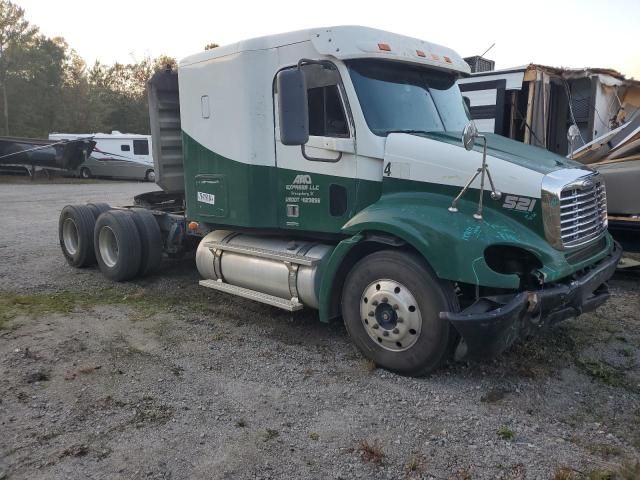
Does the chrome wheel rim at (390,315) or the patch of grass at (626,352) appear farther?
the patch of grass at (626,352)

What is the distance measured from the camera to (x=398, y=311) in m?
4.38

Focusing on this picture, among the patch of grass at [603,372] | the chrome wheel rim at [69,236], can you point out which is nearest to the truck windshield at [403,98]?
the patch of grass at [603,372]

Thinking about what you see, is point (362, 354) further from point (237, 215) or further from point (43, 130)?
point (43, 130)

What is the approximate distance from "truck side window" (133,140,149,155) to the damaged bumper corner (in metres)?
27.5

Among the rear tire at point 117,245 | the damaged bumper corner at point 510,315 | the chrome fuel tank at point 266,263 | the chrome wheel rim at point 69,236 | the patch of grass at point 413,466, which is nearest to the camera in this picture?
the patch of grass at point 413,466

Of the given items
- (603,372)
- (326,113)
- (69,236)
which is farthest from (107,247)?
(603,372)

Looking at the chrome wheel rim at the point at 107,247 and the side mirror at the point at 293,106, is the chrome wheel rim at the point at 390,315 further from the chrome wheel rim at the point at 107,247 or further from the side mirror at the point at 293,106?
the chrome wheel rim at the point at 107,247

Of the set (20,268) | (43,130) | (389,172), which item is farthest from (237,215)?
(43,130)

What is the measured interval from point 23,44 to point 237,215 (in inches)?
1515

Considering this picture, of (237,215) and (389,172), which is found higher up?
(389,172)

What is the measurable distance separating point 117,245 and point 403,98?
4.38m

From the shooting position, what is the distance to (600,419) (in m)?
3.79

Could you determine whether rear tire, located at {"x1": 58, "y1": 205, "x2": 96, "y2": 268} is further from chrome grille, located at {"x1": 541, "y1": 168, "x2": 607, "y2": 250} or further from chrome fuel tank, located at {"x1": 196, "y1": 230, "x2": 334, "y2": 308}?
chrome grille, located at {"x1": 541, "y1": 168, "x2": 607, "y2": 250}

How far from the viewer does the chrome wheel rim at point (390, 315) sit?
4.32 metres
